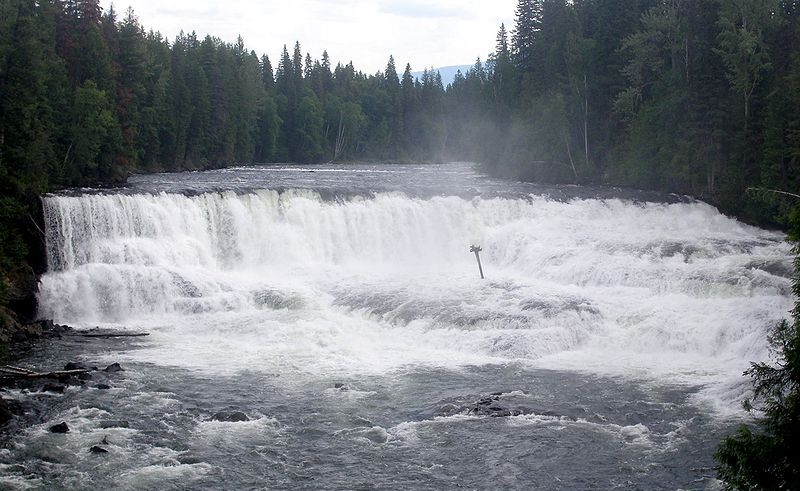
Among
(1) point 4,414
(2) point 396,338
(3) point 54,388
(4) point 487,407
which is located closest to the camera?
(1) point 4,414

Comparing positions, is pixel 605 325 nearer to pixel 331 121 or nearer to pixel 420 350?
pixel 420 350

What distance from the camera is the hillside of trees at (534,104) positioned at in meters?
32.6

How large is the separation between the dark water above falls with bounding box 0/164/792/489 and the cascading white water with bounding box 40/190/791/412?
0.10 meters

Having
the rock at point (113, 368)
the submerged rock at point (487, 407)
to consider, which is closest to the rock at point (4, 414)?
the rock at point (113, 368)

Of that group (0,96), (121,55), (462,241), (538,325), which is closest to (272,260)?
(462,241)

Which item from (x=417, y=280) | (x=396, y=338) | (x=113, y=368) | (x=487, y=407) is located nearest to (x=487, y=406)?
(x=487, y=407)

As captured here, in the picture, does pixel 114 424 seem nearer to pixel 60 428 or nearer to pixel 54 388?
pixel 60 428

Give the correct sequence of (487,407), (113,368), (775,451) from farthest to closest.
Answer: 1. (113,368)
2. (487,407)
3. (775,451)

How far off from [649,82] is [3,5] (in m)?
38.9

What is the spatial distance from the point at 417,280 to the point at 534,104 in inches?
1249

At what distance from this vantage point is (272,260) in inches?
1398

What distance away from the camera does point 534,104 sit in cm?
6009

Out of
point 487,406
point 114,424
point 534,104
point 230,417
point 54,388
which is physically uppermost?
point 534,104

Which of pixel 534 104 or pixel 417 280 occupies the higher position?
pixel 534 104
